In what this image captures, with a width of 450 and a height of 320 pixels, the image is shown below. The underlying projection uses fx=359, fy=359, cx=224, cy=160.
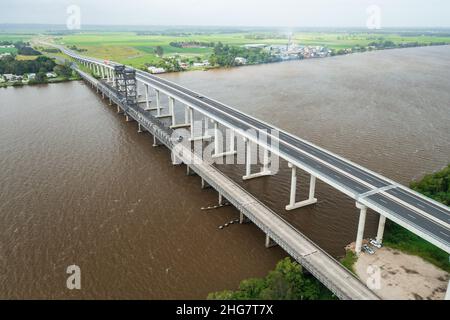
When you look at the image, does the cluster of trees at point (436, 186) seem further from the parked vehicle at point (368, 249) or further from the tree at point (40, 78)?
the tree at point (40, 78)

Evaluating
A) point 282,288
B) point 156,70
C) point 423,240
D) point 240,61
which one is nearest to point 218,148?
point 423,240

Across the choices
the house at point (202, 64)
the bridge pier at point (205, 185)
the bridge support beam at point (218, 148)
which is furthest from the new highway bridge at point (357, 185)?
the house at point (202, 64)

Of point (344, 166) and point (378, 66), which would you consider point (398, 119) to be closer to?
point (344, 166)

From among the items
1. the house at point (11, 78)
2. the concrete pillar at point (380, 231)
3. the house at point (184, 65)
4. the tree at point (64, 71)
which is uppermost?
the house at point (184, 65)

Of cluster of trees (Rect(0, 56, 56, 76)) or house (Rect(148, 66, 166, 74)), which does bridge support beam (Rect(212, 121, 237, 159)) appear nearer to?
house (Rect(148, 66, 166, 74))

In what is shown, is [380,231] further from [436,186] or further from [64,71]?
[64,71]

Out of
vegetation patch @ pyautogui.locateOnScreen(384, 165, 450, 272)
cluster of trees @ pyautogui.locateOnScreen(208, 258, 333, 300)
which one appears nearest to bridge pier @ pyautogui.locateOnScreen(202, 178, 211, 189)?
cluster of trees @ pyautogui.locateOnScreen(208, 258, 333, 300)

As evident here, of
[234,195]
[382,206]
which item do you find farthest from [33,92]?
[382,206]
